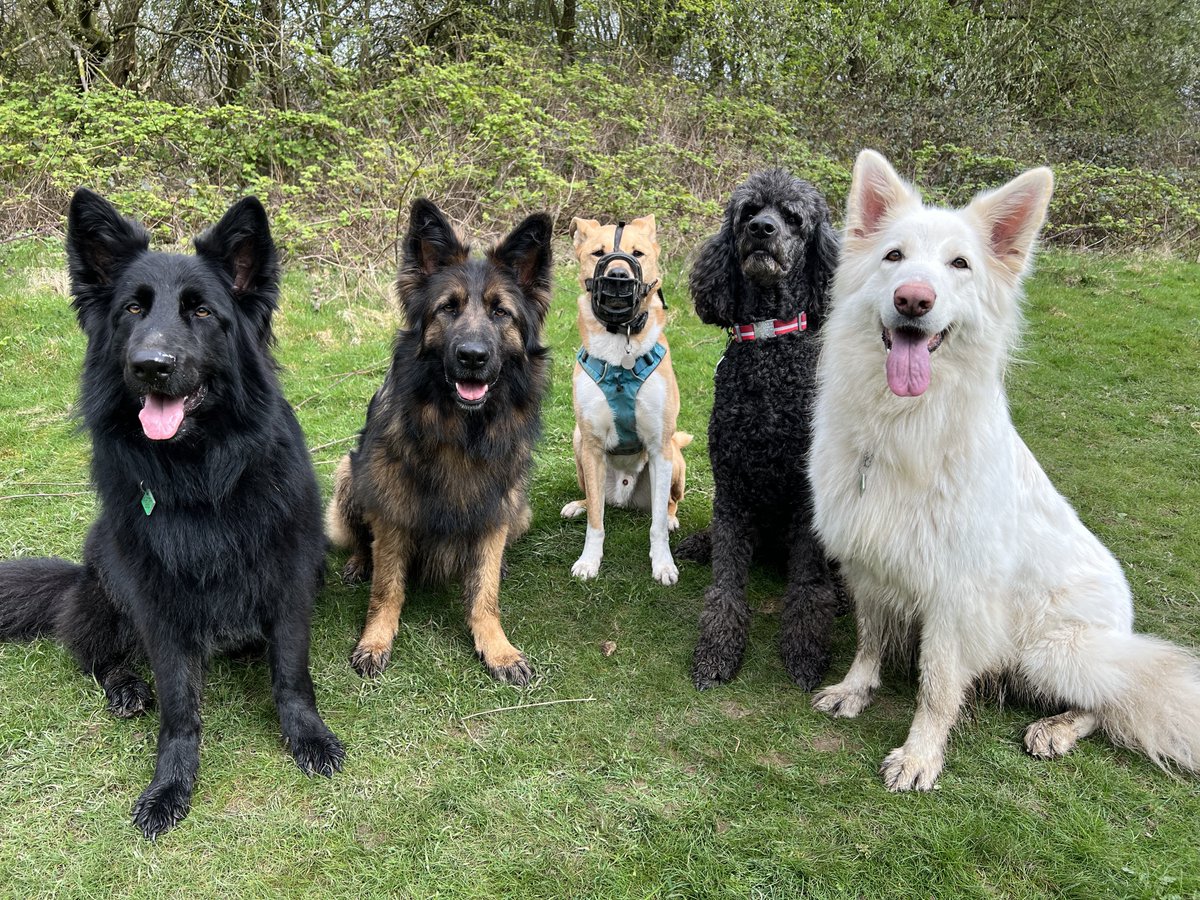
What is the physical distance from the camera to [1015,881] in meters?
2.02

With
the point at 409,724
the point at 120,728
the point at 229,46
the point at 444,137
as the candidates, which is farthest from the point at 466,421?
the point at 229,46

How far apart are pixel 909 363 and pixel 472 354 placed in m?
1.46

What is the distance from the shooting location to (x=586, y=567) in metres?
3.65

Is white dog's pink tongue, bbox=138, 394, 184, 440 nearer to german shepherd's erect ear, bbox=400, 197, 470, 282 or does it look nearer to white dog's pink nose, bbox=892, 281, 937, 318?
german shepherd's erect ear, bbox=400, 197, 470, 282

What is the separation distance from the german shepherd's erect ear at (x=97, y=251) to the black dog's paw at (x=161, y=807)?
4.71ft

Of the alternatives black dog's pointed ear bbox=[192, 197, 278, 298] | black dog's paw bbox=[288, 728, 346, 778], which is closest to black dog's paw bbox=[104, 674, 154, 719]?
black dog's paw bbox=[288, 728, 346, 778]

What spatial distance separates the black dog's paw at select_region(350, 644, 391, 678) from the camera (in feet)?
9.39

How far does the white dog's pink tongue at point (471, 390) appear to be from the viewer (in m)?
2.67

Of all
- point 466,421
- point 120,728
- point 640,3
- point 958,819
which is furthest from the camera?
point 640,3

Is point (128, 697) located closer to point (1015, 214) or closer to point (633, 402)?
point (633, 402)

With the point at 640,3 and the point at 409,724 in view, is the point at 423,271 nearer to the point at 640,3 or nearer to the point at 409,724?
the point at 409,724

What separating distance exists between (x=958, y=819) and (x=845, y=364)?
1.46 metres

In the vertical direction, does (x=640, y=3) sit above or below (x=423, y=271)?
above

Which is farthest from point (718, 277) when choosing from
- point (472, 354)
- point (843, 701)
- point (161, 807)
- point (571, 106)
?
point (571, 106)
